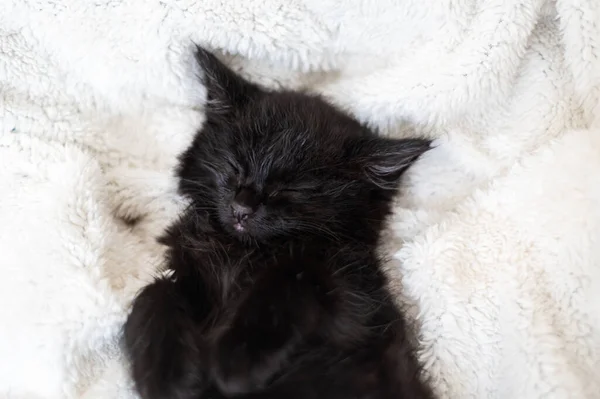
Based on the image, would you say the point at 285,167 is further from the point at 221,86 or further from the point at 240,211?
the point at 221,86

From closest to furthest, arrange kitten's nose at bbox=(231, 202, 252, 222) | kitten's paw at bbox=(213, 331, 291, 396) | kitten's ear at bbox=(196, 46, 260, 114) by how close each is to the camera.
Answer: kitten's paw at bbox=(213, 331, 291, 396) → kitten's nose at bbox=(231, 202, 252, 222) → kitten's ear at bbox=(196, 46, 260, 114)

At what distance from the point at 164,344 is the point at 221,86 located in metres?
0.62

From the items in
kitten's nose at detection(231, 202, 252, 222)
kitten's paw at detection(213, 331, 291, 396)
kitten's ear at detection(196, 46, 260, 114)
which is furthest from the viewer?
kitten's ear at detection(196, 46, 260, 114)

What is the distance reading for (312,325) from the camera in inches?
43.1

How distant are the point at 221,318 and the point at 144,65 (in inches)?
29.0

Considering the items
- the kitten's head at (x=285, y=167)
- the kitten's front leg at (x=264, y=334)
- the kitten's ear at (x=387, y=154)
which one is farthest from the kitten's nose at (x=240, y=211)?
the kitten's ear at (x=387, y=154)

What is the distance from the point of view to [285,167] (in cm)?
126

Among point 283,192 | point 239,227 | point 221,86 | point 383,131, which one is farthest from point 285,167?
point 383,131

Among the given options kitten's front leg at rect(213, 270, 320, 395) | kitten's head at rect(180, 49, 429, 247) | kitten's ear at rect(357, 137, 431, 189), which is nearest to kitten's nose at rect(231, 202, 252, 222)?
kitten's head at rect(180, 49, 429, 247)

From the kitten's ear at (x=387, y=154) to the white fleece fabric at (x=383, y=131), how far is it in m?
0.20

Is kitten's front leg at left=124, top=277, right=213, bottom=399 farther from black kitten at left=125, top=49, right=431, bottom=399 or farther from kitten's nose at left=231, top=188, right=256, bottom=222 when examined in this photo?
kitten's nose at left=231, top=188, right=256, bottom=222

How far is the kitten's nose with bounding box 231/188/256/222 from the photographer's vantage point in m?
1.20

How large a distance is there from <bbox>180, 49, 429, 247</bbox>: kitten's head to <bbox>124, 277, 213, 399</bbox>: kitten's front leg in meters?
0.21

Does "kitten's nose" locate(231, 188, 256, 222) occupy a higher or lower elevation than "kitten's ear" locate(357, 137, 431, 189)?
lower
